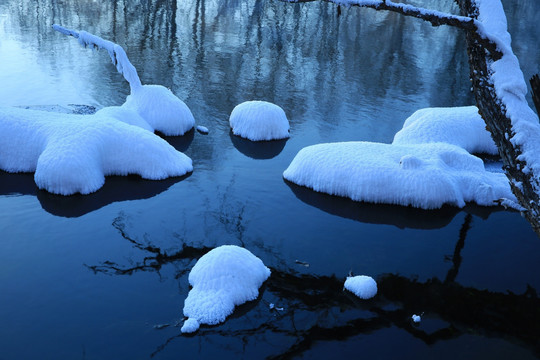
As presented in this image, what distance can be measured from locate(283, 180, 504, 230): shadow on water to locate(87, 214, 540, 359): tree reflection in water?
251 cm

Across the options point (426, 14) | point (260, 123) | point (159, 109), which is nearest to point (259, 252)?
point (260, 123)

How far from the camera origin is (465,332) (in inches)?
506

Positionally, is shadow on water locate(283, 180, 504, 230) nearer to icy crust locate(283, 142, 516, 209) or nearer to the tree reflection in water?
icy crust locate(283, 142, 516, 209)

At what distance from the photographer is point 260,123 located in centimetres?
2325

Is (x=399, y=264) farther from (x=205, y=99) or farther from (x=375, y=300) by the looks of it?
(x=205, y=99)

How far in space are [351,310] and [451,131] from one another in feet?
35.4

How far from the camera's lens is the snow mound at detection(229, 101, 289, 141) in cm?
2323

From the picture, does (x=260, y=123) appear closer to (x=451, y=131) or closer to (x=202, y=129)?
(x=202, y=129)

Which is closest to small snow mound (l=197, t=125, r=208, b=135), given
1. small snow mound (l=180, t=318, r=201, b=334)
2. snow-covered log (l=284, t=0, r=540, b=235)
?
small snow mound (l=180, t=318, r=201, b=334)

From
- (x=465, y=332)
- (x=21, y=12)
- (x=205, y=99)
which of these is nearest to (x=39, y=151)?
(x=205, y=99)

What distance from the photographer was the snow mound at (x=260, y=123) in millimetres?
23234

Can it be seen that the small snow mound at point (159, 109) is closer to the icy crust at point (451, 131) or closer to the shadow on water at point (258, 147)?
the shadow on water at point (258, 147)

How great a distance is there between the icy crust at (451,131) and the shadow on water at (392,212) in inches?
154

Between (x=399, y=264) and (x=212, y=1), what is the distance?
141 ft
